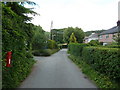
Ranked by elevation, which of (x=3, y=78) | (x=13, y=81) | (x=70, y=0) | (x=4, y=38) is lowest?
(x=13, y=81)

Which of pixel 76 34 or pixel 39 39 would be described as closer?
pixel 39 39

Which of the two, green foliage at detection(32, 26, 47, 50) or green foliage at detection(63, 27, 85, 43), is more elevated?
green foliage at detection(63, 27, 85, 43)

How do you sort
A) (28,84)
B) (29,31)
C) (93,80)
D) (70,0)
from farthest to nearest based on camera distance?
(70,0)
(29,31)
(93,80)
(28,84)

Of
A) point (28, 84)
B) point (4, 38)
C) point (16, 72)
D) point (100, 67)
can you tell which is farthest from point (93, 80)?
point (4, 38)

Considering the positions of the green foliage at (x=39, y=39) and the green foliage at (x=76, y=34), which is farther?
the green foliage at (x=76, y=34)

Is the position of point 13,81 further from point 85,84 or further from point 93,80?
point 93,80

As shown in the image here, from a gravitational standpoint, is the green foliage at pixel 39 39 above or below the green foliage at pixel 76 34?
below

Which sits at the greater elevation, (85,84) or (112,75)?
(112,75)

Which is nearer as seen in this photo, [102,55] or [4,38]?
[4,38]

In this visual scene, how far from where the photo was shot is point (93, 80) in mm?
5031

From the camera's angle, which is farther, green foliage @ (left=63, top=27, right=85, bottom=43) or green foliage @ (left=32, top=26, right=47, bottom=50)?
green foliage @ (left=63, top=27, right=85, bottom=43)

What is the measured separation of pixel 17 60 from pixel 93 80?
345 cm

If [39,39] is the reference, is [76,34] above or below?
above

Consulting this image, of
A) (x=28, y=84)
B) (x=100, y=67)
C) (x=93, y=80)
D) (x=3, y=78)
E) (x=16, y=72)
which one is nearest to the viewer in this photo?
(x=3, y=78)
